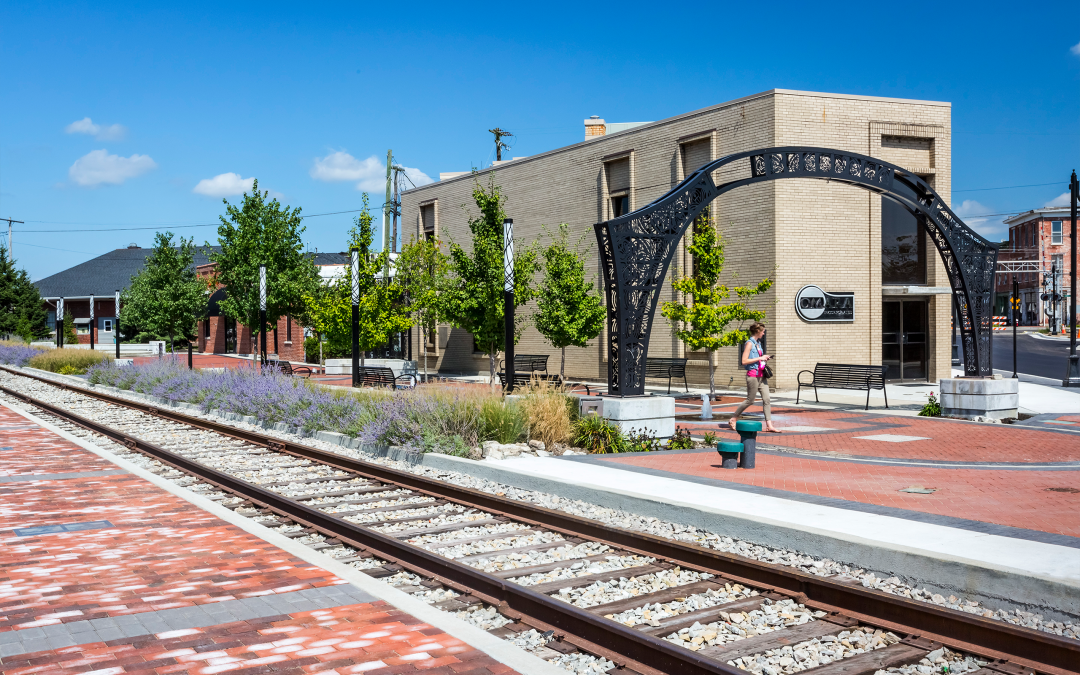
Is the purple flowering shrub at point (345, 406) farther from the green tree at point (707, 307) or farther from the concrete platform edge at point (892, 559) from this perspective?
the green tree at point (707, 307)

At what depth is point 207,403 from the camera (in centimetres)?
2042

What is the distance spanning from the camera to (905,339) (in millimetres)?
25812

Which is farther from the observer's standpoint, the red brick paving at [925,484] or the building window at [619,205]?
the building window at [619,205]

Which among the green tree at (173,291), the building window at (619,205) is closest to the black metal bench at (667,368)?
the building window at (619,205)

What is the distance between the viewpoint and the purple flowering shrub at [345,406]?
1210cm

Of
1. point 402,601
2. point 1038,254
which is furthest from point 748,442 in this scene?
point 1038,254

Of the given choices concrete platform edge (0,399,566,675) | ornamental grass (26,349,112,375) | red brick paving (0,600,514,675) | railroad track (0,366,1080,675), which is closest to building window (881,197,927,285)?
railroad track (0,366,1080,675)

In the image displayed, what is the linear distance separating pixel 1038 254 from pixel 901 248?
7148cm

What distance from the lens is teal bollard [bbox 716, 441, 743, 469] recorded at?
34.4 ft

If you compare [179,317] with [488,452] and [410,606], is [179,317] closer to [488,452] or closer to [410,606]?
[488,452]

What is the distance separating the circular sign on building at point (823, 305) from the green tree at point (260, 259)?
1904cm

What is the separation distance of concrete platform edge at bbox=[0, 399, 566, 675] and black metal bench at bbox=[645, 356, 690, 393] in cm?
1721

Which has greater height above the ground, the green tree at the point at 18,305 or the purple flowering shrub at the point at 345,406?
the green tree at the point at 18,305

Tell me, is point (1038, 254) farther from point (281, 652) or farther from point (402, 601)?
point (281, 652)
